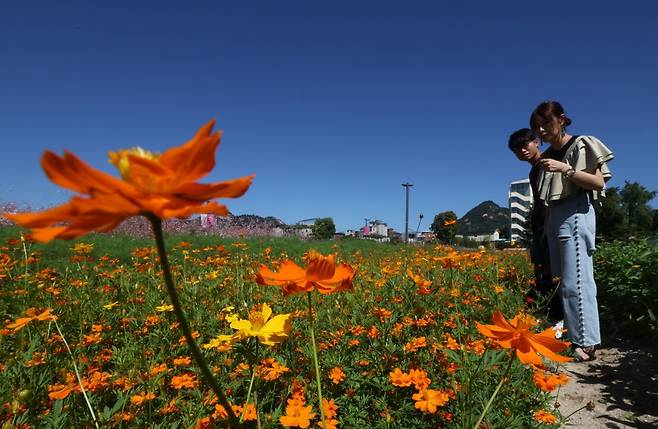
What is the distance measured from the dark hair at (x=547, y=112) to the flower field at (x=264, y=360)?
108 centimetres

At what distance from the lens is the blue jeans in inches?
104

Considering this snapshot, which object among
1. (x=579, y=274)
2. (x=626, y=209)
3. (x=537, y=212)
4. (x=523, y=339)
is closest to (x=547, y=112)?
(x=537, y=212)

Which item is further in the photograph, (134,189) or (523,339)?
(523,339)

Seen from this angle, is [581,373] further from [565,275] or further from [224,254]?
[224,254]

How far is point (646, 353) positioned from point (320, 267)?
133 inches

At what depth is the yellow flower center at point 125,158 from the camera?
401mm

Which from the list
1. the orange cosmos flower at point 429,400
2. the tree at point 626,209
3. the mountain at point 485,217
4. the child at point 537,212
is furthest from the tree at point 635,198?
the mountain at point 485,217

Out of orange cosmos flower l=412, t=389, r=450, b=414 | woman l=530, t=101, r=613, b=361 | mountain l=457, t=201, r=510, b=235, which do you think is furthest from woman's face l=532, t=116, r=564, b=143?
mountain l=457, t=201, r=510, b=235

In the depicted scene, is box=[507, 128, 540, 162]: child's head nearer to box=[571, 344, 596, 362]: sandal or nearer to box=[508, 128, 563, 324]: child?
box=[508, 128, 563, 324]: child

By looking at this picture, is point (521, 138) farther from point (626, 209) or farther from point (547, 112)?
point (626, 209)

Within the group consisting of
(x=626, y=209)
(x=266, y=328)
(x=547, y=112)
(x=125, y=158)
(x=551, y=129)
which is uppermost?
(x=626, y=209)

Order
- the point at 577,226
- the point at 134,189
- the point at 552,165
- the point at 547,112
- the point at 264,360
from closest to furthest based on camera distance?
the point at 134,189 < the point at 264,360 < the point at 552,165 < the point at 577,226 < the point at 547,112

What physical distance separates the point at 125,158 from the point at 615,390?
2.91m

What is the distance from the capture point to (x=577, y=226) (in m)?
2.65
